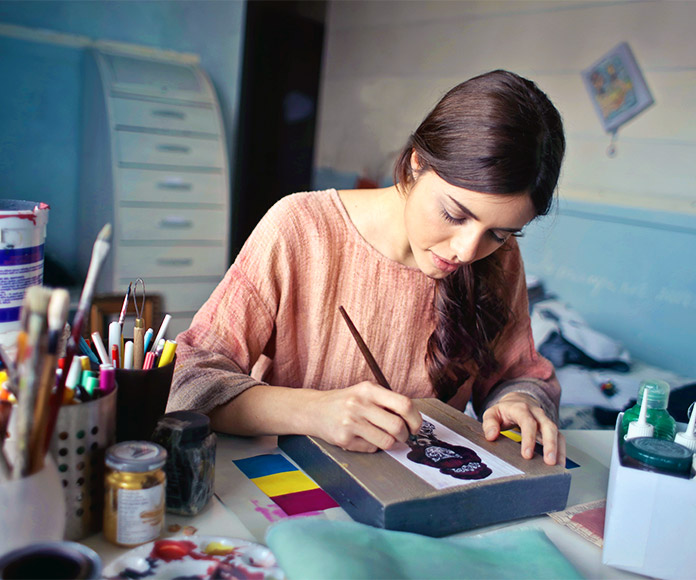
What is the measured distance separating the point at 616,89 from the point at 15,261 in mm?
2124

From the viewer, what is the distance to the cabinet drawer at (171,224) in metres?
2.82

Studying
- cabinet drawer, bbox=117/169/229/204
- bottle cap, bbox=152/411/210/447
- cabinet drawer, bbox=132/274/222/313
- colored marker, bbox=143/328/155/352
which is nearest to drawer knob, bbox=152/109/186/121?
cabinet drawer, bbox=117/169/229/204

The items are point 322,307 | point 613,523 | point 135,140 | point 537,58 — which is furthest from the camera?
point 135,140

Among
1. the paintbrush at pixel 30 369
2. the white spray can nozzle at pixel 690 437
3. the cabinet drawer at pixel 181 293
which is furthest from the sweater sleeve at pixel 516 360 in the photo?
the cabinet drawer at pixel 181 293

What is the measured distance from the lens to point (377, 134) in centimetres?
310

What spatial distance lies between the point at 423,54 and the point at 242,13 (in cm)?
91

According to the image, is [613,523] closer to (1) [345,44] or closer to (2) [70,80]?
(2) [70,80]

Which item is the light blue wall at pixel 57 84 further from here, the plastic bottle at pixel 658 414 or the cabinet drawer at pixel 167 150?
the plastic bottle at pixel 658 414

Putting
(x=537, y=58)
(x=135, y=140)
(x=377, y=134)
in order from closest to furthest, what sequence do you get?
1. (x=537, y=58)
2. (x=135, y=140)
3. (x=377, y=134)

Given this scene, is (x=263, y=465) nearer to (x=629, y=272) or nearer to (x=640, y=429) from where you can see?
(x=640, y=429)

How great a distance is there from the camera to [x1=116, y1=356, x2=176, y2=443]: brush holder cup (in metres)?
0.70

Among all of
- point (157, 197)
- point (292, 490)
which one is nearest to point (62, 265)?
point (157, 197)

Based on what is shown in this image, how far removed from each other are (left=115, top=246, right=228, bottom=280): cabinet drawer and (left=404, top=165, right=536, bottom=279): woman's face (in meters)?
2.07

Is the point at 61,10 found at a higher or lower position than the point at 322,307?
higher
